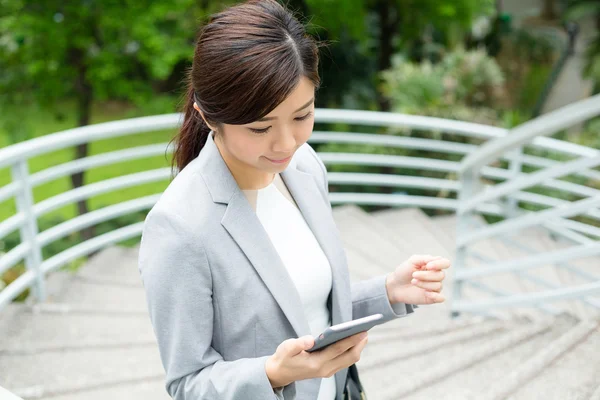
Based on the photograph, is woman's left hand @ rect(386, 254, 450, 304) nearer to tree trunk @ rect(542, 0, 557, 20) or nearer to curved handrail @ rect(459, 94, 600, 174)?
curved handrail @ rect(459, 94, 600, 174)

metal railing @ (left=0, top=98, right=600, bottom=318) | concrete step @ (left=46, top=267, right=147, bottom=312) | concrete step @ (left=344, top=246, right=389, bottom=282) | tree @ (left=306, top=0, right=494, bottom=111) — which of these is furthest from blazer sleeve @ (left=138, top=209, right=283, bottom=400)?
tree @ (left=306, top=0, right=494, bottom=111)

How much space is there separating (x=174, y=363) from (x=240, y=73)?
0.66 meters

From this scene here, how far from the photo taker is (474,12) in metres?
9.08

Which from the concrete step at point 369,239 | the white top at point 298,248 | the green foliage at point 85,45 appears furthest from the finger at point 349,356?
the green foliage at point 85,45

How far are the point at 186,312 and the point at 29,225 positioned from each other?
255 centimetres

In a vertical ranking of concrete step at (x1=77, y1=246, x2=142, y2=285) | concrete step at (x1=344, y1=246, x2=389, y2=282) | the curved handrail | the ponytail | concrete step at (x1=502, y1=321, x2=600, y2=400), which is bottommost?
concrete step at (x1=344, y1=246, x2=389, y2=282)

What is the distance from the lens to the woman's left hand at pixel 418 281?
5.52 ft

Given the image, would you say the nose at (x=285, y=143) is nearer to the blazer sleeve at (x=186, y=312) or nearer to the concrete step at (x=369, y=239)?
the blazer sleeve at (x=186, y=312)

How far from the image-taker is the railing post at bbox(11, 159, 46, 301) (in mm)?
3480

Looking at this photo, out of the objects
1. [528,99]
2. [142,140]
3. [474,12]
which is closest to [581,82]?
[528,99]

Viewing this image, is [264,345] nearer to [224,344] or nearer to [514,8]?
[224,344]

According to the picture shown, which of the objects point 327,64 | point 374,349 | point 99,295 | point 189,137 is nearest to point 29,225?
point 99,295

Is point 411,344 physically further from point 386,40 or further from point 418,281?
point 386,40

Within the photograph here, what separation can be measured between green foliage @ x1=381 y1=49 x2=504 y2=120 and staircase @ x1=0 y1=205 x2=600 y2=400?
4.58 m
